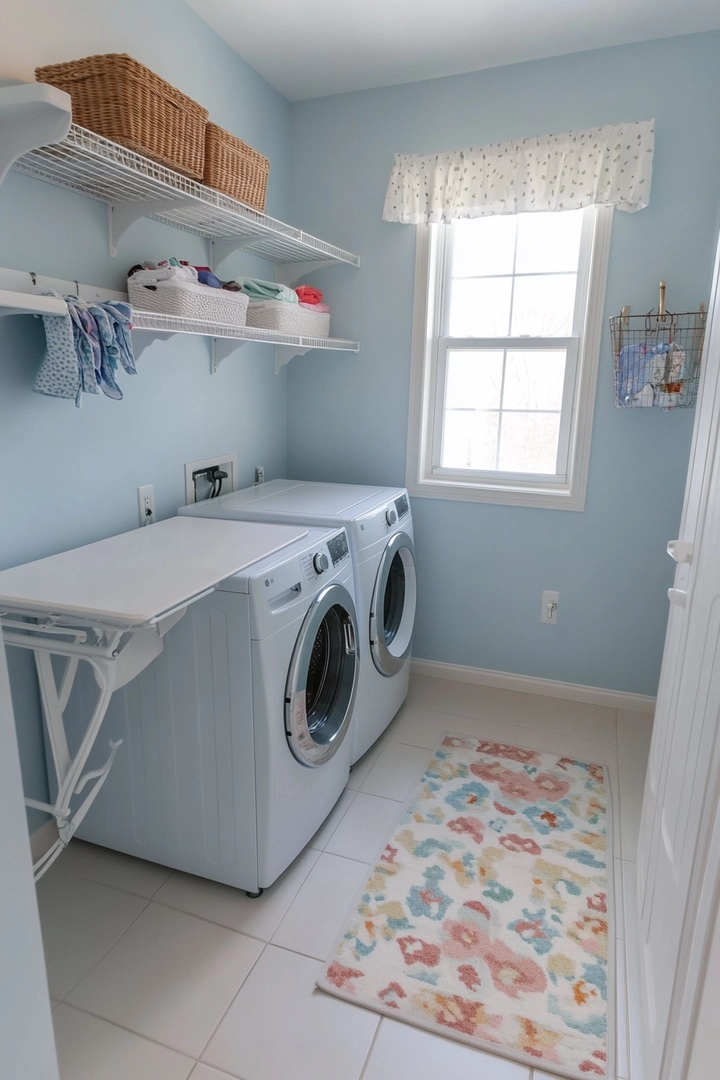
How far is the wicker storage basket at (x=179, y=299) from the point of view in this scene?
1.79 metres

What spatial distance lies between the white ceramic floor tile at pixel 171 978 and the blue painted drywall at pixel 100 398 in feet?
1.68

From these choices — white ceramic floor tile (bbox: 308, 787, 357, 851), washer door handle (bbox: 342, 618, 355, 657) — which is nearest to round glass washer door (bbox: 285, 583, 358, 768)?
washer door handle (bbox: 342, 618, 355, 657)

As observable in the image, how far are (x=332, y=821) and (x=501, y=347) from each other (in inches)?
78.2

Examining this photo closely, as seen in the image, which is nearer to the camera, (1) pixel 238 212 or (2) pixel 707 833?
Answer: (2) pixel 707 833

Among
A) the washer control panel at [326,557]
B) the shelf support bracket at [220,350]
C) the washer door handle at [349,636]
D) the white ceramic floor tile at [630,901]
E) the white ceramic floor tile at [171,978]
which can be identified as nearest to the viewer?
the white ceramic floor tile at [171,978]

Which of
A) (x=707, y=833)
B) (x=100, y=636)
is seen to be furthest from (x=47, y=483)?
(x=707, y=833)

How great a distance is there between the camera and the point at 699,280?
2338 millimetres

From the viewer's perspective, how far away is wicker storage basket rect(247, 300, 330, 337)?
7.51ft

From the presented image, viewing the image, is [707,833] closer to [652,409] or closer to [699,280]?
[652,409]

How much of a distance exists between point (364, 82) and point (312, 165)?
0.38 m

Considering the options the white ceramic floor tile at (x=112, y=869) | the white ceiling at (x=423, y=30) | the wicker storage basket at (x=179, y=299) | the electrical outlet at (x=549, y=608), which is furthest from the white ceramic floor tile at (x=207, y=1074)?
the white ceiling at (x=423, y=30)

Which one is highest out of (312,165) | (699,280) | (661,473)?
(312,165)

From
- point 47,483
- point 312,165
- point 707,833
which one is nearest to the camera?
point 707,833

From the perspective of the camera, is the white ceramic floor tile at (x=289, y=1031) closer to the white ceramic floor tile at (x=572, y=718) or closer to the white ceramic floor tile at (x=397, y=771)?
the white ceramic floor tile at (x=397, y=771)
